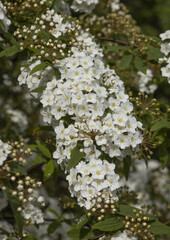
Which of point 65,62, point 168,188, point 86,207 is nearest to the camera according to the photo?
point 86,207

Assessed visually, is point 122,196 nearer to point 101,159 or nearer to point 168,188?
point 101,159

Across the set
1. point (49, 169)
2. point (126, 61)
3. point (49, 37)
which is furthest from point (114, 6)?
point (49, 169)

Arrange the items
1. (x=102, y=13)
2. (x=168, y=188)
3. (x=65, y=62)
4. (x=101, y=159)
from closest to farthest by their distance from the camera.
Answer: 1. (x=101, y=159)
2. (x=65, y=62)
3. (x=102, y=13)
4. (x=168, y=188)

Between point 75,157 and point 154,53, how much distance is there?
54.8 inches

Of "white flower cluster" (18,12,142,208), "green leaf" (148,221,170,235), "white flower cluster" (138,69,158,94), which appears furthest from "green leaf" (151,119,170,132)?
"white flower cluster" (138,69,158,94)

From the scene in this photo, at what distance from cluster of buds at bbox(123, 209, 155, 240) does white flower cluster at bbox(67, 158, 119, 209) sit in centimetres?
20

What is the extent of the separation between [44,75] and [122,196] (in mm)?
1541

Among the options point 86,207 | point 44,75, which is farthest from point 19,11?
point 86,207

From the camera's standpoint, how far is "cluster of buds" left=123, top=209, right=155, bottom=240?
8.93 ft

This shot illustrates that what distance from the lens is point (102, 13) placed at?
16.6ft

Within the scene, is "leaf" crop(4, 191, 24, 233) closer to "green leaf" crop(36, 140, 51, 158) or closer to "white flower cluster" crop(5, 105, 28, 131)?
"green leaf" crop(36, 140, 51, 158)

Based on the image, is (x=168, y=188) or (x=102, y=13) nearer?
(x=102, y=13)

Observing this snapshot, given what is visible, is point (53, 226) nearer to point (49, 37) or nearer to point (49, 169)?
point (49, 169)

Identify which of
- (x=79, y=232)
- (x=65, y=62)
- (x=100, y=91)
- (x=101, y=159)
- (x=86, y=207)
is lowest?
(x=79, y=232)
